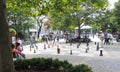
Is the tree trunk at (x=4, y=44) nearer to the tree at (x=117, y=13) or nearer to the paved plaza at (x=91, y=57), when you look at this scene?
the paved plaza at (x=91, y=57)

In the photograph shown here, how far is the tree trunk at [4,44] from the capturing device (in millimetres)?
8570

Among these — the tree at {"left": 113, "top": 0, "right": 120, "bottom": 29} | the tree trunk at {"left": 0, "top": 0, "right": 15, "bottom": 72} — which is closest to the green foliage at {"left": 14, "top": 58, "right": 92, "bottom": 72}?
the tree trunk at {"left": 0, "top": 0, "right": 15, "bottom": 72}

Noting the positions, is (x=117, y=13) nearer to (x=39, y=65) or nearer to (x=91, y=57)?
(x=91, y=57)

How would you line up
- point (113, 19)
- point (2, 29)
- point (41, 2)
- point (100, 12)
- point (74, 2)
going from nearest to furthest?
point (2, 29) < point (74, 2) < point (41, 2) < point (100, 12) < point (113, 19)

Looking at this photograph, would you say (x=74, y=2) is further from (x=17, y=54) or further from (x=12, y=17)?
(x=12, y=17)

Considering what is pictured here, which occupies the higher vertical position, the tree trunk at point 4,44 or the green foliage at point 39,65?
the tree trunk at point 4,44

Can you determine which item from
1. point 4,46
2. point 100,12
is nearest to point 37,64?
point 4,46

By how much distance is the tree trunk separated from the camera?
28.1 ft

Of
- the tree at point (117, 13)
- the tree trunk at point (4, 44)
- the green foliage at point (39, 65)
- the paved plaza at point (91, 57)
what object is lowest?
the paved plaza at point (91, 57)

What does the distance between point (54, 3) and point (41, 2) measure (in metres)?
0.56

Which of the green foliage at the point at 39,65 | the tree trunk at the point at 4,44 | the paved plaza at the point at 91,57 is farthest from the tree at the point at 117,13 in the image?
the tree trunk at the point at 4,44

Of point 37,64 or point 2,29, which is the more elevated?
point 2,29

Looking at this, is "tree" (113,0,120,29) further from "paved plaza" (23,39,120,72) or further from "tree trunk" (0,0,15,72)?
"tree trunk" (0,0,15,72)

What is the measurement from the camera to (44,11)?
11641 millimetres
